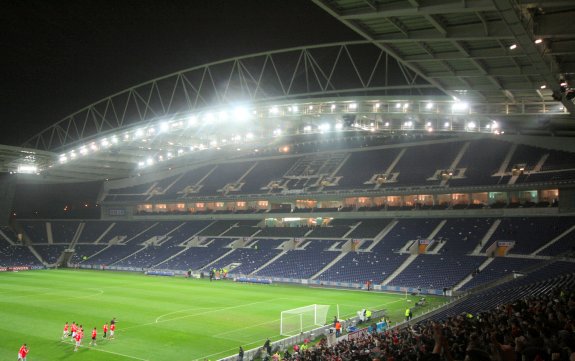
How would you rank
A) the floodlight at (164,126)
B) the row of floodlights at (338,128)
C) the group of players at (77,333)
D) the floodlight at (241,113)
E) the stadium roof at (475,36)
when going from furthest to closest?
1. the floodlight at (164,126)
2. the floodlight at (241,113)
3. the row of floodlights at (338,128)
4. the group of players at (77,333)
5. the stadium roof at (475,36)

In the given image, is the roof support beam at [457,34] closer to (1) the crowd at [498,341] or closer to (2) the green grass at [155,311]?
(1) the crowd at [498,341]

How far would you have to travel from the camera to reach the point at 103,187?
8612 cm

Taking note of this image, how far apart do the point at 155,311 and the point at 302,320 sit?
1220 cm

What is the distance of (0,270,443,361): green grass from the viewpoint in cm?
2672

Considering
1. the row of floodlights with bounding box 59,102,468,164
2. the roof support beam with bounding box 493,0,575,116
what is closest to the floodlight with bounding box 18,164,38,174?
the row of floodlights with bounding box 59,102,468,164

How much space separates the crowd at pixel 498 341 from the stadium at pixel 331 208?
90 millimetres

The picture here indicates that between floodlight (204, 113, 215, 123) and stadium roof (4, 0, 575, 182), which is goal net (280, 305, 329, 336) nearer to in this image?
stadium roof (4, 0, 575, 182)

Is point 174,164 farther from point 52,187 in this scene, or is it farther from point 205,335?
point 205,335

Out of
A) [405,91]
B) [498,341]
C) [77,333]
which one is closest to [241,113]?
[405,91]

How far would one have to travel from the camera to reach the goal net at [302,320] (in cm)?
3042

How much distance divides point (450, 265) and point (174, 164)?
5143 cm

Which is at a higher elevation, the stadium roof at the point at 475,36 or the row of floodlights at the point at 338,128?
the row of floodlights at the point at 338,128

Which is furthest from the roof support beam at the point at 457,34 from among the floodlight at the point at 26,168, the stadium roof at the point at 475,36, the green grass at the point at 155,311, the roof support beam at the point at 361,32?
the floodlight at the point at 26,168

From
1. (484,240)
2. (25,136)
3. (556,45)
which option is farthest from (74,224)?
(556,45)
